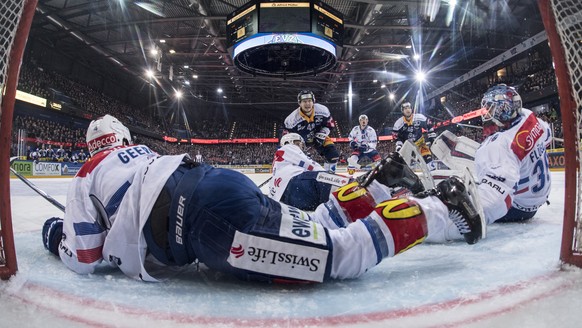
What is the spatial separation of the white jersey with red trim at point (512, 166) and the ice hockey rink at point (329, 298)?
0.99ft

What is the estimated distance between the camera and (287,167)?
136 inches

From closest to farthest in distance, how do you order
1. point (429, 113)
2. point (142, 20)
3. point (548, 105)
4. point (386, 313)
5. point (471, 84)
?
point (386, 313) < point (142, 20) < point (548, 105) < point (471, 84) < point (429, 113)

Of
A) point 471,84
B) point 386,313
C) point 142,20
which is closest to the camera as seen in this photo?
point 386,313

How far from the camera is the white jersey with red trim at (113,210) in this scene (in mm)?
1310

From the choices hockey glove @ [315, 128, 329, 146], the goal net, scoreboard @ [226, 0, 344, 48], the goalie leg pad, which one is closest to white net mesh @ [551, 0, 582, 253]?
the goal net

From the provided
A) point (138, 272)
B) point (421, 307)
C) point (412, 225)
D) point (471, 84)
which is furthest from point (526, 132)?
point (471, 84)

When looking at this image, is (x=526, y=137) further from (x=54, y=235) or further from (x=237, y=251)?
(x=54, y=235)

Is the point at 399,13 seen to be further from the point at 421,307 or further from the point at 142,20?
the point at 421,307

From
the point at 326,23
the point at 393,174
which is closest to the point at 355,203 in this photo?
the point at 393,174

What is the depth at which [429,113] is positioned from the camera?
26859 millimetres

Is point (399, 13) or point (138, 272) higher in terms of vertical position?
point (399, 13)

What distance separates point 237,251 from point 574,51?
4.63ft

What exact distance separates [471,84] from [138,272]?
83.3ft

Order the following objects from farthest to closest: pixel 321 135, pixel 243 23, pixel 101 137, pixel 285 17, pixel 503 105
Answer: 1. pixel 243 23
2. pixel 285 17
3. pixel 321 135
4. pixel 503 105
5. pixel 101 137
